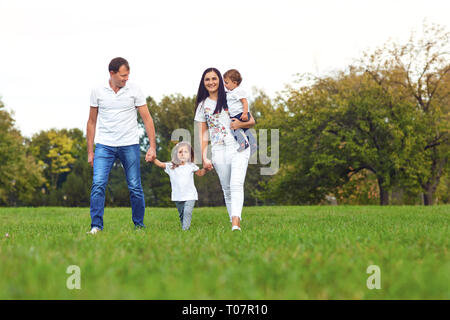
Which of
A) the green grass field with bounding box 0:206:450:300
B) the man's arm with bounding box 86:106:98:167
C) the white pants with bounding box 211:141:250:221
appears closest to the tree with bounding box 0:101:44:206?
the man's arm with bounding box 86:106:98:167

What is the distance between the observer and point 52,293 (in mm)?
2562

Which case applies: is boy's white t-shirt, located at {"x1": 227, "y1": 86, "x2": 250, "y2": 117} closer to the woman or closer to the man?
the woman

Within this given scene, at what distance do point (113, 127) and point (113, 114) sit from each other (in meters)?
0.20

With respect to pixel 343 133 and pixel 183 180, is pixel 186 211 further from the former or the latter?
pixel 343 133

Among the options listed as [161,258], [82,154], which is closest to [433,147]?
[161,258]

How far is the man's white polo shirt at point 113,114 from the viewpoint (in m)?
6.72

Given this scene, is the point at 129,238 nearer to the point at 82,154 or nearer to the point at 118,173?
the point at 118,173

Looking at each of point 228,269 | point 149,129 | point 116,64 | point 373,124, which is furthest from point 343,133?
point 228,269

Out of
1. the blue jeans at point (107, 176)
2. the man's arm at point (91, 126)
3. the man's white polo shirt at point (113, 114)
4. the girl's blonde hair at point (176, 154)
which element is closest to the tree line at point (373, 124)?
the girl's blonde hair at point (176, 154)

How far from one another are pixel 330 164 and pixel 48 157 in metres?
45.0

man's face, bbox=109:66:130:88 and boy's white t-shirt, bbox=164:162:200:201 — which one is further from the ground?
man's face, bbox=109:66:130:88

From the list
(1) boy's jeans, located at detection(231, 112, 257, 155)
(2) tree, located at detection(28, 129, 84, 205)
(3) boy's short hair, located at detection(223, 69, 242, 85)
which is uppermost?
(2) tree, located at detection(28, 129, 84, 205)

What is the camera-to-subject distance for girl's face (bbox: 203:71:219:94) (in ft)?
22.2

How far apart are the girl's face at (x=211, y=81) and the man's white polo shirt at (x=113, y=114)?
1159mm
